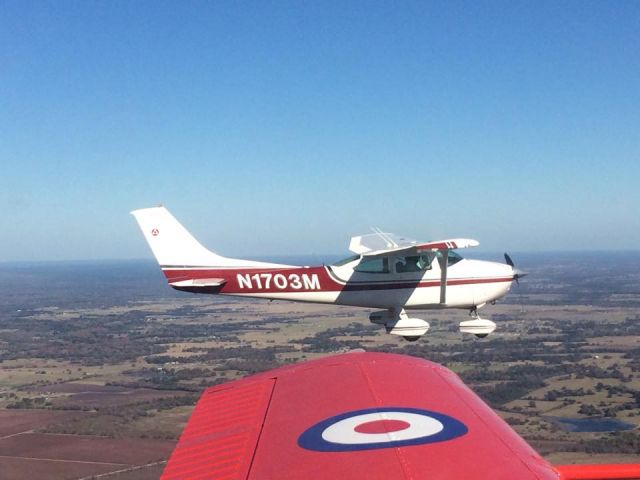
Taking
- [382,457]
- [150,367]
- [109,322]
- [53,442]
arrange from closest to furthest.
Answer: [382,457] < [53,442] < [150,367] < [109,322]

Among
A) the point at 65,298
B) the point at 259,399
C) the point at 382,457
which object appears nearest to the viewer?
the point at 382,457

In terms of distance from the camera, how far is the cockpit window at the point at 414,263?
16516 mm

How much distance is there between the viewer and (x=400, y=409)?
462 cm

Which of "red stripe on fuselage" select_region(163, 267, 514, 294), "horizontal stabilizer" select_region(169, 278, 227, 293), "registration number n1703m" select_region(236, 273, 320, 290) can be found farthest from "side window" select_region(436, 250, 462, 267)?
"horizontal stabilizer" select_region(169, 278, 227, 293)

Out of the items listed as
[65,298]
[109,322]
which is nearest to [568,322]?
[109,322]

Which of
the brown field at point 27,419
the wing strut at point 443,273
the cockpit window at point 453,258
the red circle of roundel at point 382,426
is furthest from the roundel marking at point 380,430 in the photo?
the brown field at point 27,419

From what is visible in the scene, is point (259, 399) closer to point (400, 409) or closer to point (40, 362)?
point (400, 409)

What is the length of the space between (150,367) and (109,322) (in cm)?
4355

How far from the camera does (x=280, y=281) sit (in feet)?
54.6

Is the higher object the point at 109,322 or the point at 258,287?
the point at 258,287

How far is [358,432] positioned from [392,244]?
12605 millimetres

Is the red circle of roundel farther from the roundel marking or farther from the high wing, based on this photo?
the high wing

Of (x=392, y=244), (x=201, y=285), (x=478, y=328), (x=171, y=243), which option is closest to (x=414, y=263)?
(x=392, y=244)

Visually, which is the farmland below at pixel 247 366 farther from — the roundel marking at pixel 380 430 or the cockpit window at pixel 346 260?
the roundel marking at pixel 380 430
